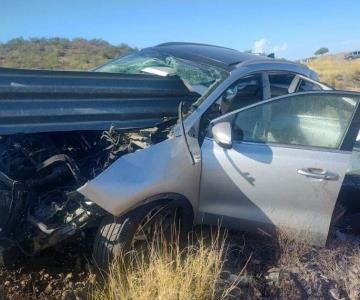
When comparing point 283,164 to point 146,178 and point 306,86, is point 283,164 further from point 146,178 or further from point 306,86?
point 306,86

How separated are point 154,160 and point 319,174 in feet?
4.46

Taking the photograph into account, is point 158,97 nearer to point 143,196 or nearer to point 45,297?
point 143,196

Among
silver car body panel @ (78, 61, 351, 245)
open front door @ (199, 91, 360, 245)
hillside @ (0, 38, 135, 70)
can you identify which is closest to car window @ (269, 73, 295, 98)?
open front door @ (199, 91, 360, 245)

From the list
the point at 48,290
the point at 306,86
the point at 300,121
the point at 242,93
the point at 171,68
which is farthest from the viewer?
the point at 306,86

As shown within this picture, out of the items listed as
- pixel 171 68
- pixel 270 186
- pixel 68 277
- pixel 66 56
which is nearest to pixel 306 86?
pixel 171 68

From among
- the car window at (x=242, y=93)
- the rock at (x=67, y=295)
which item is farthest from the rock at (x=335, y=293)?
the rock at (x=67, y=295)

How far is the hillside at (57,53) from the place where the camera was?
2713 cm

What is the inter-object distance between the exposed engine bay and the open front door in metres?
0.61

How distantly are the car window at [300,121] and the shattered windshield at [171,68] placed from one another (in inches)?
21.7

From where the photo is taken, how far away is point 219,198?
373 centimetres

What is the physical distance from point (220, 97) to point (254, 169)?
79cm

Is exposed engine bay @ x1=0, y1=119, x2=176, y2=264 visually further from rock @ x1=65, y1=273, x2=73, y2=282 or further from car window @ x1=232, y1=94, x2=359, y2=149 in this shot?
car window @ x1=232, y1=94, x2=359, y2=149

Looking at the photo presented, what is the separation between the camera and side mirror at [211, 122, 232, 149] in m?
3.57

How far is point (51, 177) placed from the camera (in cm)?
350
